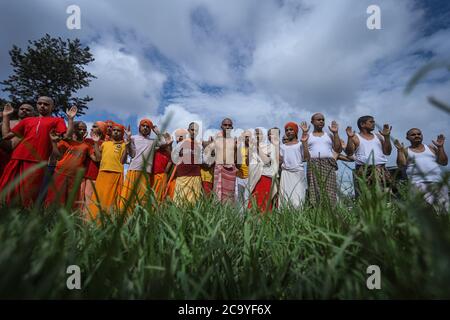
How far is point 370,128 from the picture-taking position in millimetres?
4906

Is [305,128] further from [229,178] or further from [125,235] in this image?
[125,235]

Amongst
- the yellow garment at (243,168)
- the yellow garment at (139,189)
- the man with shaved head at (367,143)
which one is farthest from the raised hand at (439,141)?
the yellow garment at (139,189)

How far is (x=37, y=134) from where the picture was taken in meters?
3.96

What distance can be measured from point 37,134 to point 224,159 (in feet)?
9.86

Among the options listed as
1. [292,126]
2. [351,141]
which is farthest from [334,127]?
[292,126]

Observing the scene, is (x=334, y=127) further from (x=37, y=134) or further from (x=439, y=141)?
(x=37, y=134)

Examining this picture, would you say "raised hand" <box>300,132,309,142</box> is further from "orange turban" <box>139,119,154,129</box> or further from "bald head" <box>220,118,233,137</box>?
"orange turban" <box>139,119,154,129</box>

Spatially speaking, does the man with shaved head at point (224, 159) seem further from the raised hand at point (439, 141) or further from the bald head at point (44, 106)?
the raised hand at point (439, 141)

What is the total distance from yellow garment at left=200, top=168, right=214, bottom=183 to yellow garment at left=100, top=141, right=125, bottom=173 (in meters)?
1.46

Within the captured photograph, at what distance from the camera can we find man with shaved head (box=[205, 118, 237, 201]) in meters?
5.54

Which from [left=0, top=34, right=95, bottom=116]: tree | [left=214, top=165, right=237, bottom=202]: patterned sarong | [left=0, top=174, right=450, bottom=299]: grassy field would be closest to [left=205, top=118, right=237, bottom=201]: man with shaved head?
[left=214, top=165, right=237, bottom=202]: patterned sarong
